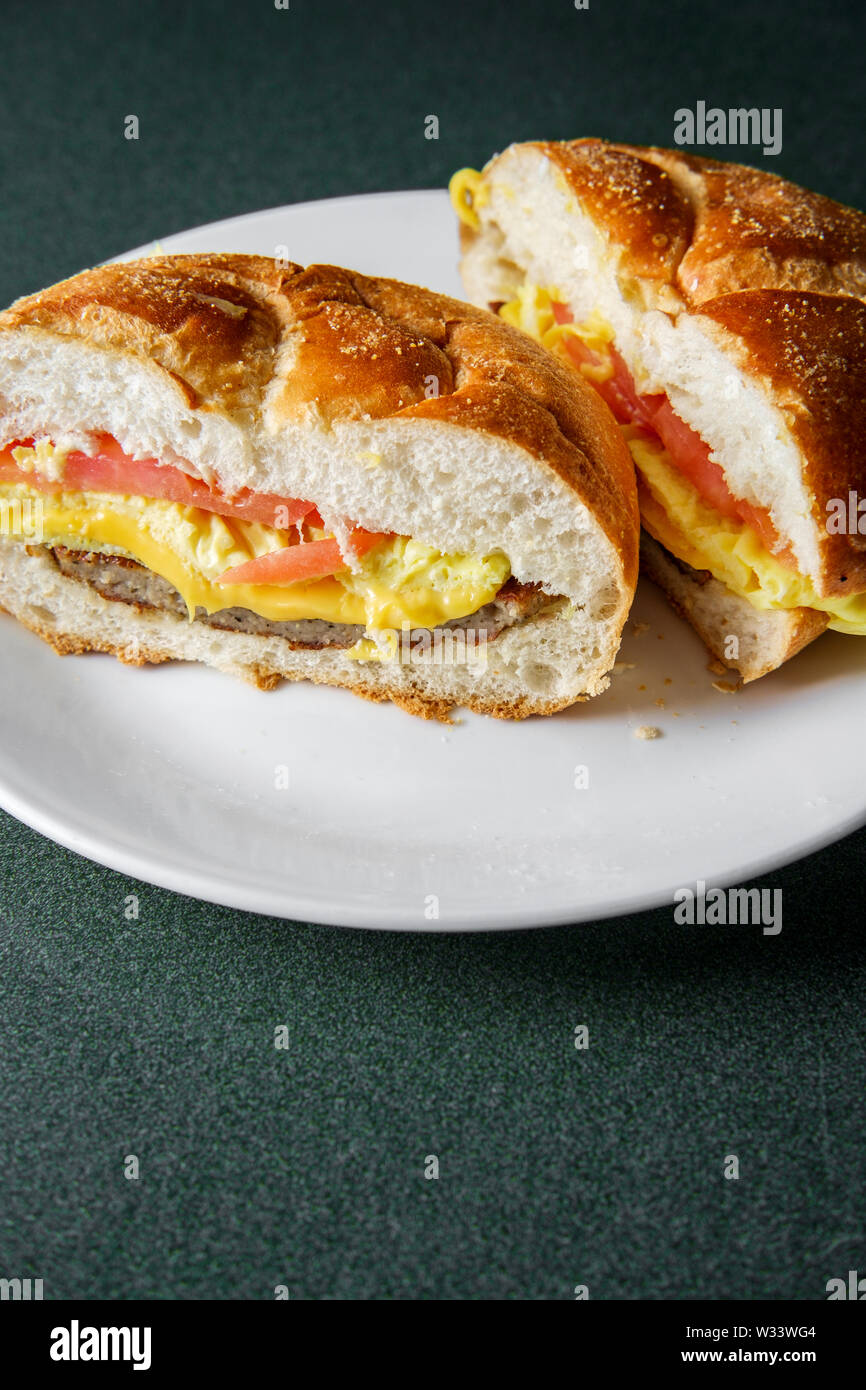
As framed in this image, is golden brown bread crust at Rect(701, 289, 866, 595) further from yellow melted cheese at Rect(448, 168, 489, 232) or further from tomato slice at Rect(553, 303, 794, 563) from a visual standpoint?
yellow melted cheese at Rect(448, 168, 489, 232)

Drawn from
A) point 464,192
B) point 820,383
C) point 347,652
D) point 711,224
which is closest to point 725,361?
point 820,383

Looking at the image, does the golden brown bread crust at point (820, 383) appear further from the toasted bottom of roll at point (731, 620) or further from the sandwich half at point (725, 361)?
the toasted bottom of roll at point (731, 620)

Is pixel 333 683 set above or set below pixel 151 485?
below

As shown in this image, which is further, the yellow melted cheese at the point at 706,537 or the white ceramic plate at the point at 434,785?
the yellow melted cheese at the point at 706,537

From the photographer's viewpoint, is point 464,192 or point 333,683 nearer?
point 333,683

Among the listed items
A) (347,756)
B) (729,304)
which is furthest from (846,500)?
(347,756)

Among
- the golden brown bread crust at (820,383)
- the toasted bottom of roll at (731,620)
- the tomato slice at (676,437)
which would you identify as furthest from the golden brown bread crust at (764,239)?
the toasted bottom of roll at (731,620)

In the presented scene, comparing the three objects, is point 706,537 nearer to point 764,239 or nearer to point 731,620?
point 731,620

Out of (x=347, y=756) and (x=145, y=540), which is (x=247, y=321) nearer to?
Answer: (x=145, y=540)
